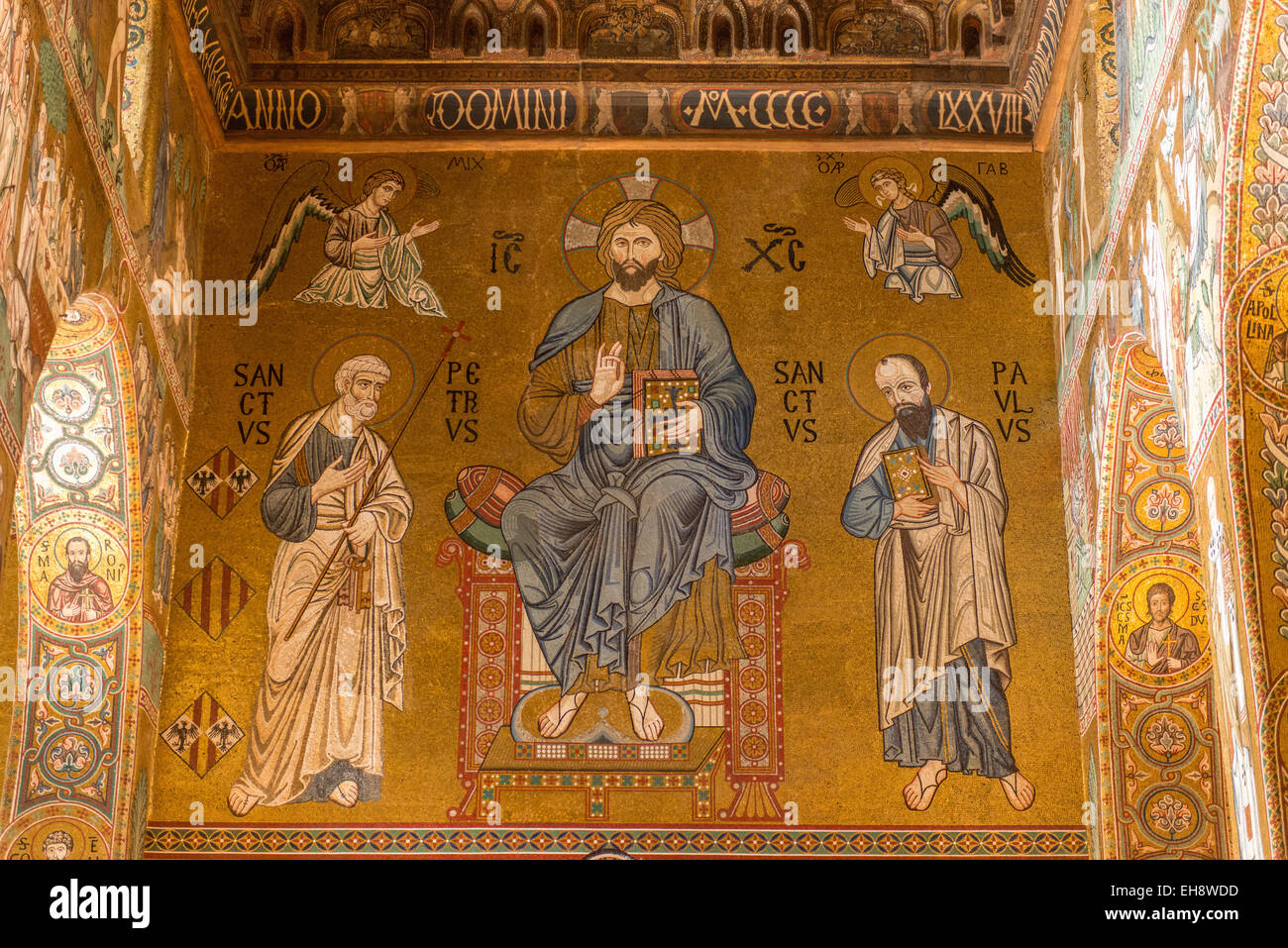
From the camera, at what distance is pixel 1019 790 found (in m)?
10.7

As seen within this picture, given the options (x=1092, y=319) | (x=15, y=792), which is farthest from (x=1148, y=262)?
(x=15, y=792)

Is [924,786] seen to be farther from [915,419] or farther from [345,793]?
[345,793]

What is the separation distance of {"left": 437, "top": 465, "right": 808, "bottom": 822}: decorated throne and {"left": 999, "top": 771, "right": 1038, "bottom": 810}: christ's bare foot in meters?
1.31

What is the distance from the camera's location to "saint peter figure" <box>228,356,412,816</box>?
1081cm

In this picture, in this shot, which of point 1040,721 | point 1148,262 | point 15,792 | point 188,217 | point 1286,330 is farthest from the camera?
point 188,217

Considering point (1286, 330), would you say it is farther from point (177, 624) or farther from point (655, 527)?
point (177, 624)

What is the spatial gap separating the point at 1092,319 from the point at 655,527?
2892mm

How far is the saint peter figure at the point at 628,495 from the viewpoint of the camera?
1115cm

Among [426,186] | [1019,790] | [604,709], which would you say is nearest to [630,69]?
[426,186]

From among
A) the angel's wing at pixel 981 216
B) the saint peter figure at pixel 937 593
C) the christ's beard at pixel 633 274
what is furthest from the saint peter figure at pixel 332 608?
the angel's wing at pixel 981 216

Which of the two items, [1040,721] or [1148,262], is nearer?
[1148,262]

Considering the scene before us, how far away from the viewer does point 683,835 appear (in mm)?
10633

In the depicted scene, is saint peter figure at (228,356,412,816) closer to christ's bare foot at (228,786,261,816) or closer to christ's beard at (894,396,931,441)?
christ's bare foot at (228,786,261,816)

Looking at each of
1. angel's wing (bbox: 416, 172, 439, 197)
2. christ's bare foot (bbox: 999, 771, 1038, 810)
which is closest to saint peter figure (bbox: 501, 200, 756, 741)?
angel's wing (bbox: 416, 172, 439, 197)
